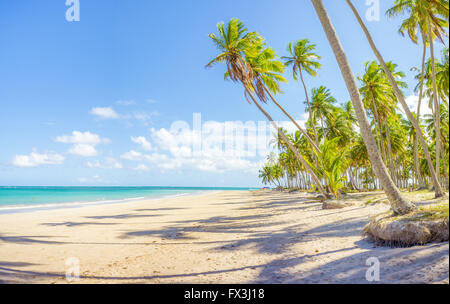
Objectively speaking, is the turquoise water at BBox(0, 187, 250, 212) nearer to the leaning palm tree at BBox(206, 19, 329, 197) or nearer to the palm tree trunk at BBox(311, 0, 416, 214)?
the leaning palm tree at BBox(206, 19, 329, 197)

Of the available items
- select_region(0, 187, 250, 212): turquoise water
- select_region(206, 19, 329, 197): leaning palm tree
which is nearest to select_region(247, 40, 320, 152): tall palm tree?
select_region(206, 19, 329, 197): leaning palm tree

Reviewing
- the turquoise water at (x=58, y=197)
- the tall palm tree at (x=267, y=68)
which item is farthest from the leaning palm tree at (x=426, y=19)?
the turquoise water at (x=58, y=197)

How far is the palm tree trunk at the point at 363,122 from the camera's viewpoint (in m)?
5.35

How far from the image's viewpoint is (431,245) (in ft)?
11.9

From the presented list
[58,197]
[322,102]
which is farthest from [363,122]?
[58,197]

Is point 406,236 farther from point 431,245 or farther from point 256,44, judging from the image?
point 256,44

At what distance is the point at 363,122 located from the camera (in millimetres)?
5840

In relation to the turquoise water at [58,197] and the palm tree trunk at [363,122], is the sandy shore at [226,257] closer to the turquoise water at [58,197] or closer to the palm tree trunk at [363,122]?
the palm tree trunk at [363,122]

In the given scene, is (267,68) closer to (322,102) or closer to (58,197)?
(322,102)

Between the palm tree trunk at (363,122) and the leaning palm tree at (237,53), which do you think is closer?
the palm tree trunk at (363,122)

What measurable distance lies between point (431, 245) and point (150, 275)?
4431 mm

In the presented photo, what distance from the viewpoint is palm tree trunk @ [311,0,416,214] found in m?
5.35
